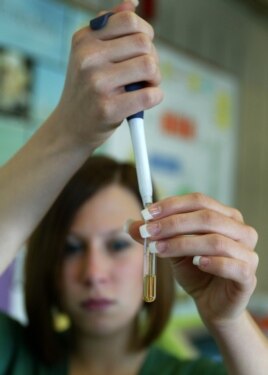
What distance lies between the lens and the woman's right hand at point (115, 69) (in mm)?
431

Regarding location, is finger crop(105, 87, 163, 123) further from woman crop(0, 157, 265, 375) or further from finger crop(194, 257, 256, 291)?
woman crop(0, 157, 265, 375)

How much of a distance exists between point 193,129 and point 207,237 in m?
1.12

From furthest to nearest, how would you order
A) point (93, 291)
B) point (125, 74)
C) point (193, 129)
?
point (193, 129)
point (93, 291)
point (125, 74)

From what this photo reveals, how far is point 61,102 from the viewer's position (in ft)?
1.54

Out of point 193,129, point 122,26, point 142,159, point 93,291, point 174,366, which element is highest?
point 193,129

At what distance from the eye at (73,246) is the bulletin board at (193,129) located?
0.67 m

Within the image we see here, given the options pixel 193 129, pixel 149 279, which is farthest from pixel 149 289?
pixel 193 129

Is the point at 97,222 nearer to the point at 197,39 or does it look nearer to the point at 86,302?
the point at 86,302

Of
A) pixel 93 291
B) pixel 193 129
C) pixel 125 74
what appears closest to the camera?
pixel 125 74

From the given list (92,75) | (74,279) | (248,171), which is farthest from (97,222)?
(248,171)

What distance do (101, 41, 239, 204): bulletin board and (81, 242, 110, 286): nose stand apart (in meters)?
0.67

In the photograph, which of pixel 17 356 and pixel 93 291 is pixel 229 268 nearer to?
pixel 93 291

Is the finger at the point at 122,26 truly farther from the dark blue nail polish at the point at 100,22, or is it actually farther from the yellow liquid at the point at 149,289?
the yellow liquid at the point at 149,289

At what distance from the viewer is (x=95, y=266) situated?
2.28 ft
